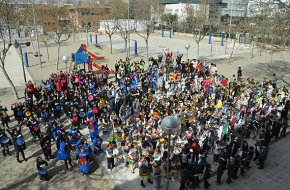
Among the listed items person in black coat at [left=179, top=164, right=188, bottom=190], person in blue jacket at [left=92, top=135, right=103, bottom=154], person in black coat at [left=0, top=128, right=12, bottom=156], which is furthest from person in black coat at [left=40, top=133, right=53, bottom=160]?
person in black coat at [left=179, top=164, right=188, bottom=190]

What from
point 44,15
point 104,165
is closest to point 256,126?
point 104,165

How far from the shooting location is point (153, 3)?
48.7 meters

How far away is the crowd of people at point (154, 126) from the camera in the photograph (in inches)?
369

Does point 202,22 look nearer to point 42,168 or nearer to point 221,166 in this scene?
point 221,166

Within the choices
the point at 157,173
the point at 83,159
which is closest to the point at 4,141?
the point at 83,159

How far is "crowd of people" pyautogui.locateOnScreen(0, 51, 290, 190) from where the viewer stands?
369 inches

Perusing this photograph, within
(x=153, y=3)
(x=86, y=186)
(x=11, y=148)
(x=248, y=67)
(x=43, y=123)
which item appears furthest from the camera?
(x=153, y=3)

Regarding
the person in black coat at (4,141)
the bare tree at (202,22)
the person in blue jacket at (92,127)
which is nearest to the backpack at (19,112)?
the person in black coat at (4,141)

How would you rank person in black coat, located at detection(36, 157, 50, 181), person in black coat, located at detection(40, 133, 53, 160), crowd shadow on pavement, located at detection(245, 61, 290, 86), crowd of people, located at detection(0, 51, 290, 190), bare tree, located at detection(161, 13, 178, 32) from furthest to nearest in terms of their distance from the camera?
bare tree, located at detection(161, 13, 178, 32)
crowd shadow on pavement, located at detection(245, 61, 290, 86)
person in black coat, located at detection(40, 133, 53, 160)
crowd of people, located at detection(0, 51, 290, 190)
person in black coat, located at detection(36, 157, 50, 181)

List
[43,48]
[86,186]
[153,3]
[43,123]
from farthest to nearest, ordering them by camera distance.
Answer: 1. [153,3]
2. [43,48]
3. [43,123]
4. [86,186]

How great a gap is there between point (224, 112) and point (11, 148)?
1021cm

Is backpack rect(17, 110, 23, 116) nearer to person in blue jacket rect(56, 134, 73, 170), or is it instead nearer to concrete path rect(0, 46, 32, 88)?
person in blue jacket rect(56, 134, 73, 170)

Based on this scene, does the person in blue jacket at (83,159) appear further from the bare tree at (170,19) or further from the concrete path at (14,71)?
the bare tree at (170,19)

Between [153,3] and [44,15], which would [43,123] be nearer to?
[44,15]
